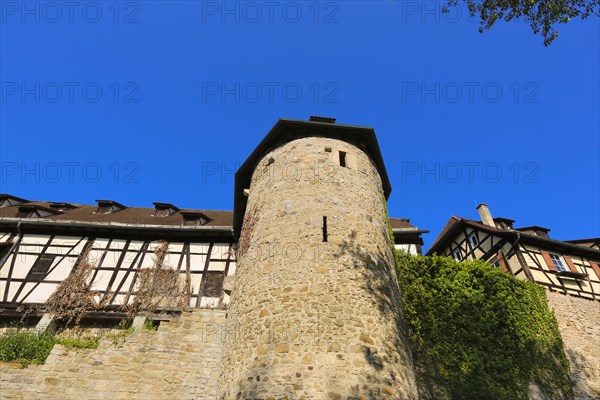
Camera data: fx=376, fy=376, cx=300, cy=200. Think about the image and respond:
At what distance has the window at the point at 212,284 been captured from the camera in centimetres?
1398

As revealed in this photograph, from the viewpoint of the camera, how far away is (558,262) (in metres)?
15.5

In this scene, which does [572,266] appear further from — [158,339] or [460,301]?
[158,339]

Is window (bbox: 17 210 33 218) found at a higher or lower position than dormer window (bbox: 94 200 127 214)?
lower

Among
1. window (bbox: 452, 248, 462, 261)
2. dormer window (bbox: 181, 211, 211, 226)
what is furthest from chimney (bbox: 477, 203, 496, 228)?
dormer window (bbox: 181, 211, 211, 226)

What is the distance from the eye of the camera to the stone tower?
702 cm

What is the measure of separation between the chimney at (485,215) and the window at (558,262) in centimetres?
287

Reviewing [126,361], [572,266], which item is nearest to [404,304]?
[126,361]

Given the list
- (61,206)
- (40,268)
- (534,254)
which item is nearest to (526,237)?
(534,254)

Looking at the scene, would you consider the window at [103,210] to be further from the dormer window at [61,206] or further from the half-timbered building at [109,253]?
the dormer window at [61,206]

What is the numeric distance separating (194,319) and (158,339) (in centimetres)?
104

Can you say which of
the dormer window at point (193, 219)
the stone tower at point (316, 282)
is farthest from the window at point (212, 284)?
the stone tower at point (316, 282)

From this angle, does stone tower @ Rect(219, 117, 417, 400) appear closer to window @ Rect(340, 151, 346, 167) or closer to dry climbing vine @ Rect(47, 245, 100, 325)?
window @ Rect(340, 151, 346, 167)

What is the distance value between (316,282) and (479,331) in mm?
5455

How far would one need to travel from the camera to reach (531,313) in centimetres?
1167
